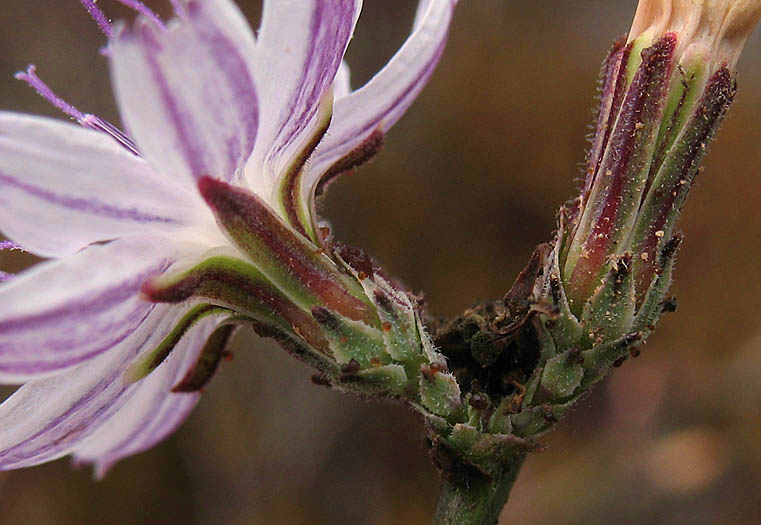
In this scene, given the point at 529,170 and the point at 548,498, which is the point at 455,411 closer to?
the point at 548,498

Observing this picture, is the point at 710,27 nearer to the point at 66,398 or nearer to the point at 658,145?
the point at 658,145

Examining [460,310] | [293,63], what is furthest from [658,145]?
[460,310]

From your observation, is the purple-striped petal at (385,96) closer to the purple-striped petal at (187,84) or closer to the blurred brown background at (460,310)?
the purple-striped petal at (187,84)

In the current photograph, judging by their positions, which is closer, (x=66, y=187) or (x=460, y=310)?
(x=66, y=187)

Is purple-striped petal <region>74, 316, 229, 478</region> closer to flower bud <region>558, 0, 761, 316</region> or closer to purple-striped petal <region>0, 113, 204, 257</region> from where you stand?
purple-striped petal <region>0, 113, 204, 257</region>

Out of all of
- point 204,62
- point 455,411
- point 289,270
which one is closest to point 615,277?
point 455,411

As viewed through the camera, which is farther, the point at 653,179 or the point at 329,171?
the point at 329,171
